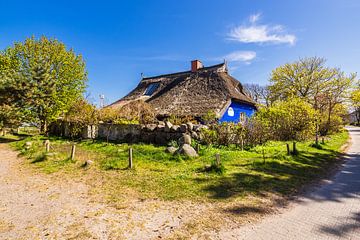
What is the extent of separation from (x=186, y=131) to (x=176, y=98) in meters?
8.28

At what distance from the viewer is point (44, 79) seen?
16.3 meters

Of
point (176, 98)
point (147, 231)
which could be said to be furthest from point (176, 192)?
point (176, 98)

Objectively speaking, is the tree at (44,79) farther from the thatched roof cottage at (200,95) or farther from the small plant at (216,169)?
the small plant at (216,169)

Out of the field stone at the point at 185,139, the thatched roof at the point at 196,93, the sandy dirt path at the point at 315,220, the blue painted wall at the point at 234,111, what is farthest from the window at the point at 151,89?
the sandy dirt path at the point at 315,220

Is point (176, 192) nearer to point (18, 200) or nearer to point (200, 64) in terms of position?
point (18, 200)

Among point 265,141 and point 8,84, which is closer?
point 265,141

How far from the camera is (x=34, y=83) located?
1573 cm

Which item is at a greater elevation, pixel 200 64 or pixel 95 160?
pixel 200 64

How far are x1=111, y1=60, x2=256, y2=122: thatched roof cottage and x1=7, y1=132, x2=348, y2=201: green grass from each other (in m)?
6.65

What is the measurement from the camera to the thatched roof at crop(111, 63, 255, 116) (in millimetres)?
16609

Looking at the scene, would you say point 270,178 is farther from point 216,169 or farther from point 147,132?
point 147,132

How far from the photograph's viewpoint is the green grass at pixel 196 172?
5398mm

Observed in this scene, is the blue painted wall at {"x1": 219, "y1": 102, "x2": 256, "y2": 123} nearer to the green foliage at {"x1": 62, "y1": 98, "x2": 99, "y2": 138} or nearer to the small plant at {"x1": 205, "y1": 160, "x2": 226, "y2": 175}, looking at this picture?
the small plant at {"x1": 205, "y1": 160, "x2": 226, "y2": 175}

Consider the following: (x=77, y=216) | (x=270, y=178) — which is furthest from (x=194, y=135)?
(x=77, y=216)
